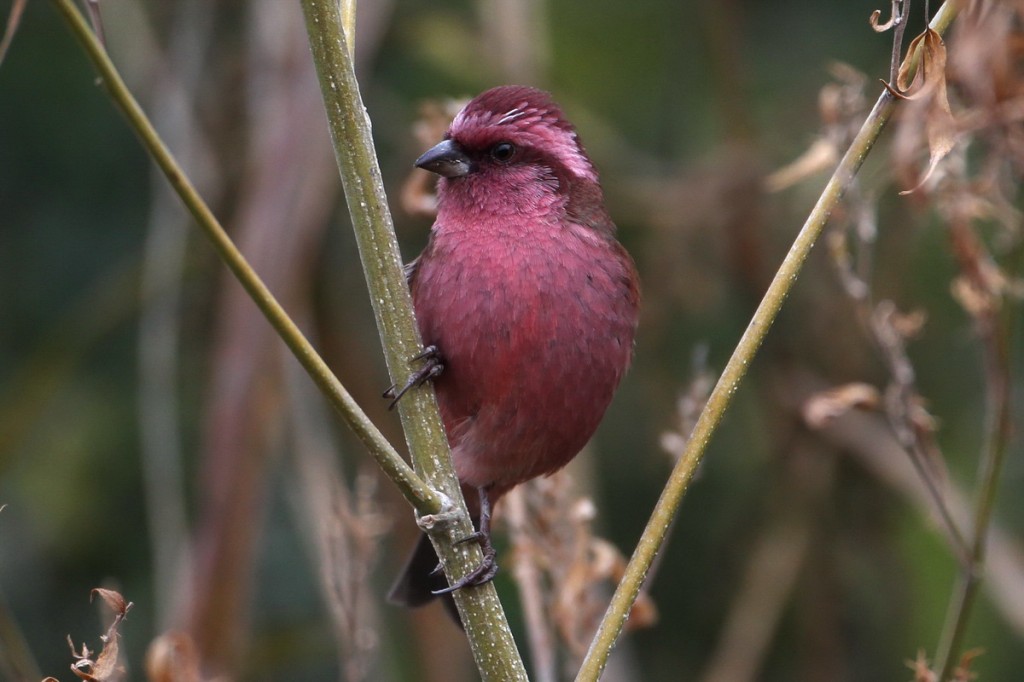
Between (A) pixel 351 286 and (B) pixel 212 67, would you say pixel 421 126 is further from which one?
(B) pixel 212 67

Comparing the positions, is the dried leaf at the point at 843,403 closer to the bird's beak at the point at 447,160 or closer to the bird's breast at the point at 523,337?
the bird's breast at the point at 523,337

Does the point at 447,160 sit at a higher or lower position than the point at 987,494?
higher

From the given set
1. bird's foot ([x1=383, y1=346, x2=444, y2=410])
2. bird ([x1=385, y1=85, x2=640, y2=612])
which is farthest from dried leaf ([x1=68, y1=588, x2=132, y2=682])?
bird ([x1=385, y1=85, x2=640, y2=612])

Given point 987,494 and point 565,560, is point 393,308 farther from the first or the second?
point 987,494

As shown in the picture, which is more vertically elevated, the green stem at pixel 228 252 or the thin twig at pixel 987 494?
the green stem at pixel 228 252

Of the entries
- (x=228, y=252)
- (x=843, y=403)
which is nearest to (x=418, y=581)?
(x=843, y=403)

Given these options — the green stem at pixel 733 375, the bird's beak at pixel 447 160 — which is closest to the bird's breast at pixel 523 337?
the bird's beak at pixel 447 160

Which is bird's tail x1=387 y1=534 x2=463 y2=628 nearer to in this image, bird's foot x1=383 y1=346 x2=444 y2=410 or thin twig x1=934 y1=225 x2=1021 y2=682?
bird's foot x1=383 y1=346 x2=444 y2=410
